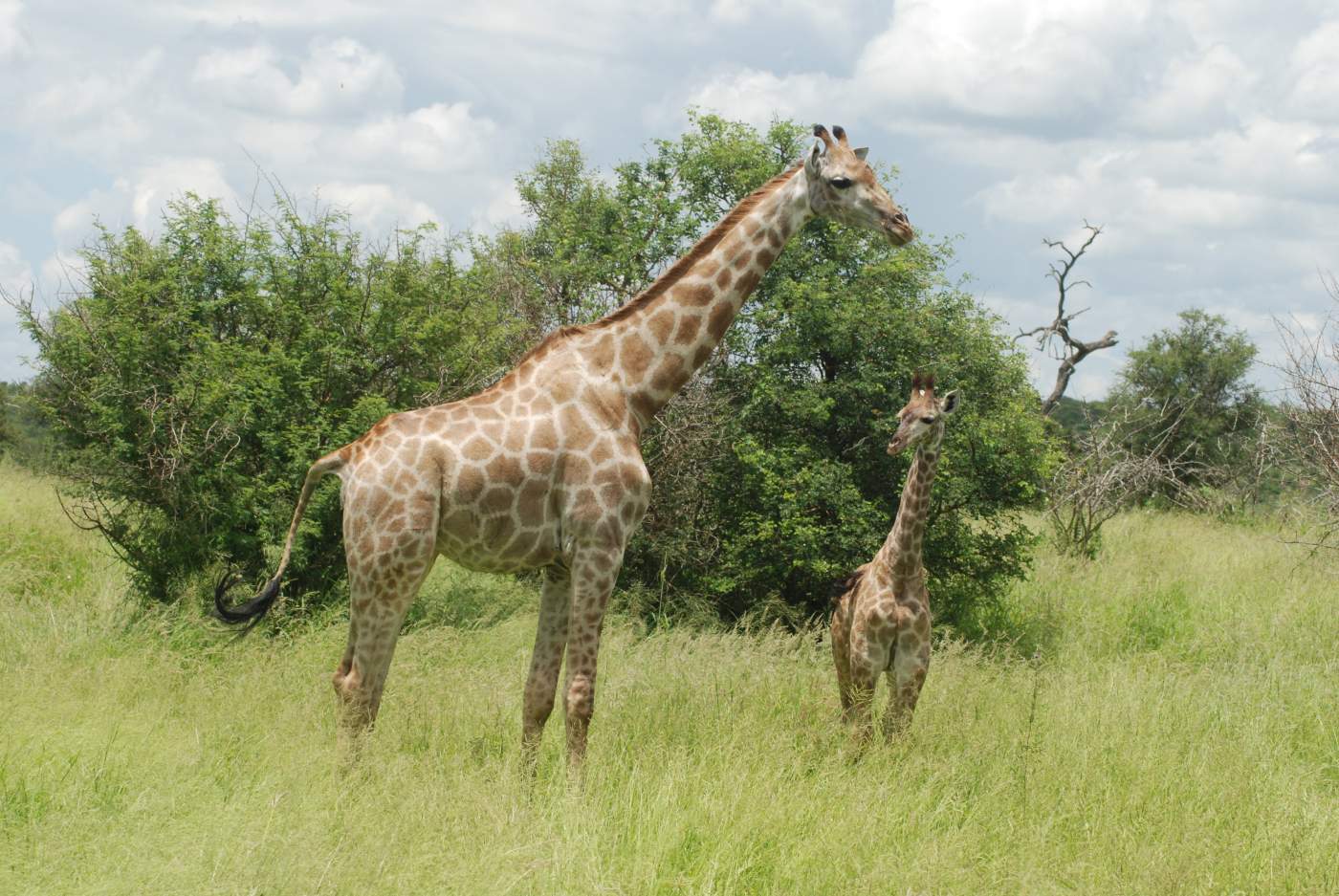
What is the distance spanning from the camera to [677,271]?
6.49 m

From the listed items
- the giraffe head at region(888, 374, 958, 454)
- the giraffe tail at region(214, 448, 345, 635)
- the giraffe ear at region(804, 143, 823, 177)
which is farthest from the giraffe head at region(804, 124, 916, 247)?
the giraffe tail at region(214, 448, 345, 635)

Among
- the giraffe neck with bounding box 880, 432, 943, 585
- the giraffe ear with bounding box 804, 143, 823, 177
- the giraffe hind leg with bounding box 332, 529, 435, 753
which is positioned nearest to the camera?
the giraffe hind leg with bounding box 332, 529, 435, 753

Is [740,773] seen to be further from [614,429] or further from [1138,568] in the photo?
[1138,568]

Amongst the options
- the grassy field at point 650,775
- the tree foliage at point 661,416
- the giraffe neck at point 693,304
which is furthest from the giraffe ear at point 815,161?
the tree foliage at point 661,416

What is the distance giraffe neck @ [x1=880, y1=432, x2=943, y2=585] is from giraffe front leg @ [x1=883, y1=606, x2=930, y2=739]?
0.27 m

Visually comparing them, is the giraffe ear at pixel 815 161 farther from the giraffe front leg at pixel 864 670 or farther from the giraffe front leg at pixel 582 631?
the giraffe front leg at pixel 864 670

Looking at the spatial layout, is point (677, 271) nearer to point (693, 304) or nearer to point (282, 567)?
point (693, 304)

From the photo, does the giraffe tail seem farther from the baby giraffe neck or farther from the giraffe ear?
the baby giraffe neck

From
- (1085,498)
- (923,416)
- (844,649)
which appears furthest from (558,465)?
(1085,498)

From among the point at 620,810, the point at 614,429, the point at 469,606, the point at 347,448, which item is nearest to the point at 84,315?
the point at 469,606

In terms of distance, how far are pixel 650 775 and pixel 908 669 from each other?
1726 millimetres

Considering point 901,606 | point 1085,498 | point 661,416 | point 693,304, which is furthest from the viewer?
point 1085,498

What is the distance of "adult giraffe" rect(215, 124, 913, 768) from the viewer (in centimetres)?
581

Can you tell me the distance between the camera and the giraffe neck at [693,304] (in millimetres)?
6328
